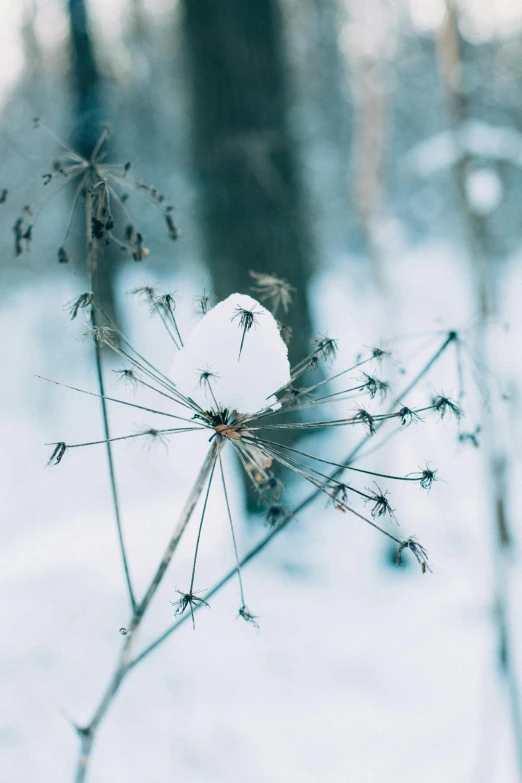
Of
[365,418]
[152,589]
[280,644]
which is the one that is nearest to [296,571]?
[280,644]

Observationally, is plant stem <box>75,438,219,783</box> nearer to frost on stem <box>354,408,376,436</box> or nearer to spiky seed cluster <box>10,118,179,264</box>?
frost on stem <box>354,408,376,436</box>

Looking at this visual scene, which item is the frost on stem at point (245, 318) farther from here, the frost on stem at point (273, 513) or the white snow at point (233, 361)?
the frost on stem at point (273, 513)

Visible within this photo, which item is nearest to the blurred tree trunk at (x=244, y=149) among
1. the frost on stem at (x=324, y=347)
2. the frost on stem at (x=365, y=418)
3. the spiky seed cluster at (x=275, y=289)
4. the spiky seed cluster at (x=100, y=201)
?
the spiky seed cluster at (x=275, y=289)

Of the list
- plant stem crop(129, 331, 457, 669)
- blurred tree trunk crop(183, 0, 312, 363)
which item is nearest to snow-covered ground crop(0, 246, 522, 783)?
plant stem crop(129, 331, 457, 669)

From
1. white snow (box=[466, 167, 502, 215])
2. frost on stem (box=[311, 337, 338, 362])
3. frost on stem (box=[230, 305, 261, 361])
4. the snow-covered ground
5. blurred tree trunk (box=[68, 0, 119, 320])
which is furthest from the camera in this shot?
blurred tree trunk (box=[68, 0, 119, 320])

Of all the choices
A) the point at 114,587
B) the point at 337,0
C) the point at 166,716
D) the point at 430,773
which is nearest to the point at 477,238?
the point at 430,773

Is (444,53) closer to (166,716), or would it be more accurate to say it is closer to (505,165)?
(505,165)

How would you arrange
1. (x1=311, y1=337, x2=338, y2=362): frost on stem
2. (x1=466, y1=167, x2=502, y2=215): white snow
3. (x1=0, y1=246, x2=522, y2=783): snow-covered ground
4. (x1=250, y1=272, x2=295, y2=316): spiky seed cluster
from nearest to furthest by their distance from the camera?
(x1=311, y1=337, x2=338, y2=362): frost on stem
(x1=250, y1=272, x2=295, y2=316): spiky seed cluster
(x1=0, y1=246, x2=522, y2=783): snow-covered ground
(x1=466, y1=167, x2=502, y2=215): white snow
